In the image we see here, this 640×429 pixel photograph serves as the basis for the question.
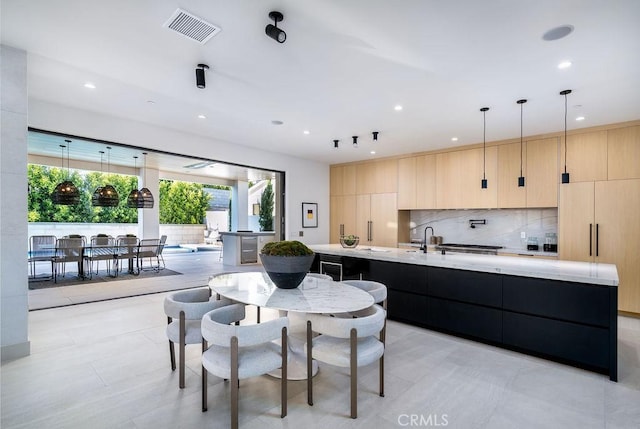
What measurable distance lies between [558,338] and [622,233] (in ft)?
9.02

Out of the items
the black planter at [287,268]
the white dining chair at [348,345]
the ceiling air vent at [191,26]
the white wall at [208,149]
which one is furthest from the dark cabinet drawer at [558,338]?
the white wall at [208,149]

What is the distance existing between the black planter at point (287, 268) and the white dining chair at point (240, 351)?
19.8 inches

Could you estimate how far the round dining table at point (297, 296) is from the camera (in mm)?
2141

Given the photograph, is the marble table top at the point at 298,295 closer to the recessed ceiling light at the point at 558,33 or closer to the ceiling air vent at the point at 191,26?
the ceiling air vent at the point at 191,26

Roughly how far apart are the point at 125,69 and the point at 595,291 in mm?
4822

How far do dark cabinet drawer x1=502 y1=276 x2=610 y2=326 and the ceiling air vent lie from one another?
3496mm

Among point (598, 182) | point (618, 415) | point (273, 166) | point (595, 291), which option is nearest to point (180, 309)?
point (618, 415)

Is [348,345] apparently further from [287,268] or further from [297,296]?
[287,268]

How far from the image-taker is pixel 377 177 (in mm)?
7336

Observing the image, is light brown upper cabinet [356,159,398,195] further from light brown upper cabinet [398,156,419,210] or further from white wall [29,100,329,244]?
white wall [29,100,329,244]

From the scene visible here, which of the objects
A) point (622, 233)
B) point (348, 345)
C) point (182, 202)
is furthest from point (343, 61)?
point (182, 202)

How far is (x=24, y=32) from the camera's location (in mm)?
2611

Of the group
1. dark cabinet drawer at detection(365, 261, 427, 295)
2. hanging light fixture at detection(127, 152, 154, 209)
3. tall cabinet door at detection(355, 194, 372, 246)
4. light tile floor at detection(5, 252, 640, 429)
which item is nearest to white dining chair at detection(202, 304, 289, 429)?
light tile floor at detection(5, 252, 640, 429)

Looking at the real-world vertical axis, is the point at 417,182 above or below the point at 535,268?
above
